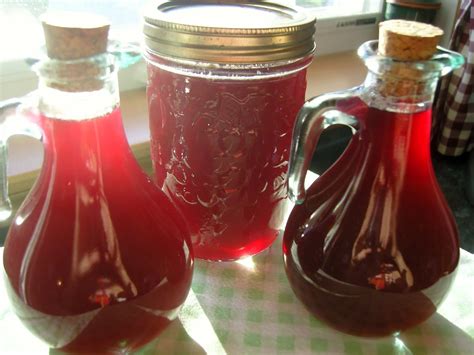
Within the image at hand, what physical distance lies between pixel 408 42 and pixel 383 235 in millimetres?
133

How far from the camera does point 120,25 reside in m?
0.84

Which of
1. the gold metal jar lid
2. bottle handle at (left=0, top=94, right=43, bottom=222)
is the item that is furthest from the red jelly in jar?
bottle handle at (left=0, top=94, right=43, bottom=222)

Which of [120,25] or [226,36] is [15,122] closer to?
[226,36]

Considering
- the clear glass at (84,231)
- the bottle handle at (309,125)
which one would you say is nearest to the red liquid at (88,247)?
the clear glass at (84,231)

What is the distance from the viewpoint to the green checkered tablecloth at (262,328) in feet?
1.38

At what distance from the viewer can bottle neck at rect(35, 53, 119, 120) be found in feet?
1.07

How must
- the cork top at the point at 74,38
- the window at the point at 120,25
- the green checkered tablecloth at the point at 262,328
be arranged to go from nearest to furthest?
the cork top at the point at 74,38 → the green checkered tablecloth at the point at 262,328 → the window at the point at 120,25

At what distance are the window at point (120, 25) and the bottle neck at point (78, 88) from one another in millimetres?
170

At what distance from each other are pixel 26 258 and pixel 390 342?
29 centimetres

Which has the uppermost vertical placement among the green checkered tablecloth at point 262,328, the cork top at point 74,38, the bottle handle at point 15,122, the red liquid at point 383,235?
the cork top at point 74,38

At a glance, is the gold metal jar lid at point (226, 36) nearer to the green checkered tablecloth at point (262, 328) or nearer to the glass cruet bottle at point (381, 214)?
the glass cruet bottle at point (381, 214)

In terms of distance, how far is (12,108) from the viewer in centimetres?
36

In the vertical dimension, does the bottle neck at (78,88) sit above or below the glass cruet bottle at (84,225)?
above

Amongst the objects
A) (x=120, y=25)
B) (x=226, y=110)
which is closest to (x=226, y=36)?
(x=226, y=110)
